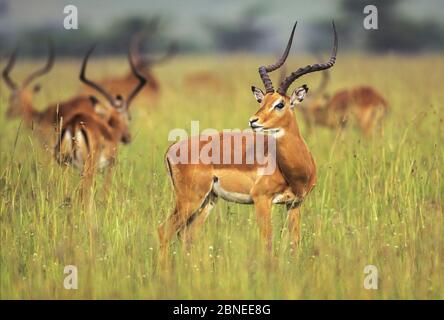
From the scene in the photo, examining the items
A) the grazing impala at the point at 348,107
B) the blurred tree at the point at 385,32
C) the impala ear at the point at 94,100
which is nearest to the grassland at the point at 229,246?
the impala ear at the point at 94,100

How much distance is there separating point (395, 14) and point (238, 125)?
73.4 ft

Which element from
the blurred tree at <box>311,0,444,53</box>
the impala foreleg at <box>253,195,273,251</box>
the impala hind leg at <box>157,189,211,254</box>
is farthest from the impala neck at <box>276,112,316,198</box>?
the blurred tree at <box>311,0,444,53</box>

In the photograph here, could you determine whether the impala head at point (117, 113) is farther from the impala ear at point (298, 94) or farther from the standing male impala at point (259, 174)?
the impala ear at point (298, 94)

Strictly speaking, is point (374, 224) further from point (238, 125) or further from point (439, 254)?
point (238, 125)

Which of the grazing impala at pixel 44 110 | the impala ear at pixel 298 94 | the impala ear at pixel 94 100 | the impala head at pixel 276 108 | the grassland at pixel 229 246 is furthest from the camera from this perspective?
the grazing impala at pixel 44 110

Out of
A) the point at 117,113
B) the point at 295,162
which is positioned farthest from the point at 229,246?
the point at 117,113

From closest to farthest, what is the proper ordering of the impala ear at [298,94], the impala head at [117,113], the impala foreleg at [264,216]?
the impala foreleg at [264,216] < the impala ear at [298,94] < the impala head at [117,113]

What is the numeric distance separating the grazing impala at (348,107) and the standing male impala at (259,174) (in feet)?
15.0

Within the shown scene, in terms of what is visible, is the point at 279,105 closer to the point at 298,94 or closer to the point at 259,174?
the point at 298,94

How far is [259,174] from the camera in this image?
5707mm

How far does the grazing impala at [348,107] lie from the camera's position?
10.8 meters

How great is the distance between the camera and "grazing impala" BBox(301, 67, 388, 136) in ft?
35.4

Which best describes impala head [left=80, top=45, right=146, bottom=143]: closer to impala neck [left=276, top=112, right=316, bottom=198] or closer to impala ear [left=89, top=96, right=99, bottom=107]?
impala ear [left=89, top=96, right=99, bottom=107]

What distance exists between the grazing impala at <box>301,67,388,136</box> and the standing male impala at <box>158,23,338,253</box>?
4566 mm
